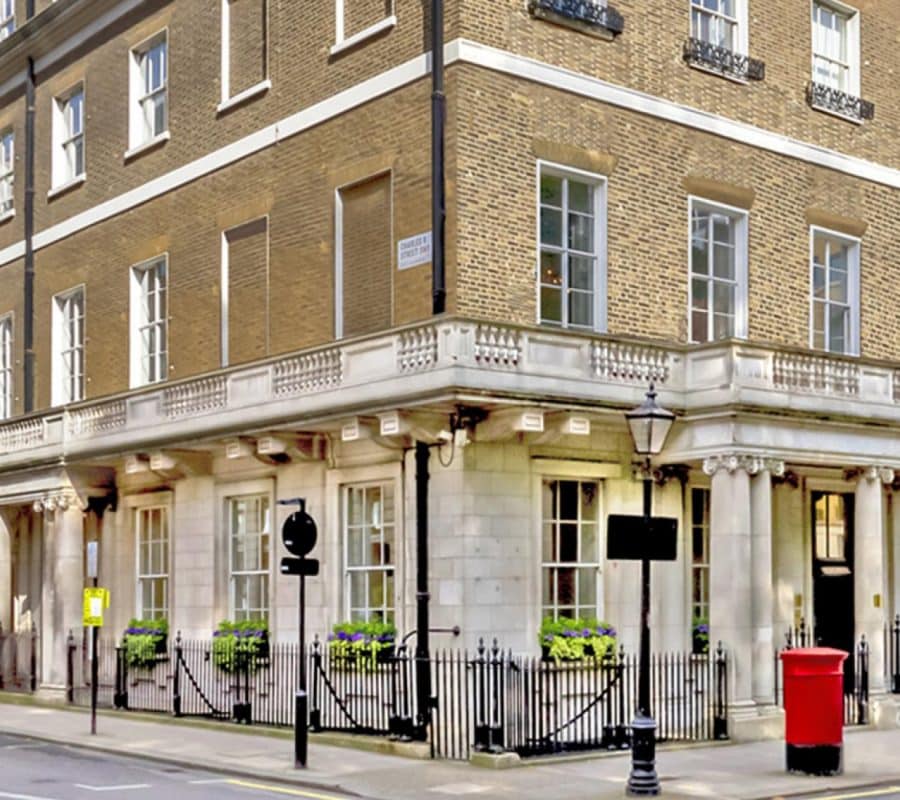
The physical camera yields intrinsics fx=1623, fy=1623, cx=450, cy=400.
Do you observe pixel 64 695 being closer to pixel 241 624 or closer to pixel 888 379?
pixel 241 624

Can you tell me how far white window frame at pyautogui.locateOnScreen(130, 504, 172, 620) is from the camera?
26.3 m

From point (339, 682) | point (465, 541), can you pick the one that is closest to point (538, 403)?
point (465, 541)

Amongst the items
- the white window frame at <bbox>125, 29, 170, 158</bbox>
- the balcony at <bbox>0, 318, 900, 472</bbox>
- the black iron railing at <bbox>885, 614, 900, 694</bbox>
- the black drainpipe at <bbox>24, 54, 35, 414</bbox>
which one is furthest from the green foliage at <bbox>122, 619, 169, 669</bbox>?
the black iron railing at <bbox>885, 614, 900, 694</bbox>

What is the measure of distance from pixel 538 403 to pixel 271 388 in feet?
14.5

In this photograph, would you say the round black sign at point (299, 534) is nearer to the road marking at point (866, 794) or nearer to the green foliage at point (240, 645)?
the green foliage at point (240, 645)

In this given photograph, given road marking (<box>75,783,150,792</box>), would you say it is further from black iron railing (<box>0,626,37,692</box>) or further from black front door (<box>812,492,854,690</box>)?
black iron railing (<box>0,626,37,692</box>)

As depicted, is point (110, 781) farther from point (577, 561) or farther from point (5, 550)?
Answer: point (5, 550)

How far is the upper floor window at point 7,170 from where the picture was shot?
32438 mm

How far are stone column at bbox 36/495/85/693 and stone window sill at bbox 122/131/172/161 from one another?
5980 millimetres

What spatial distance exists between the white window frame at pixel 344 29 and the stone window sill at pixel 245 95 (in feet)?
5.92

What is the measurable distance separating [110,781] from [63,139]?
16.4 m

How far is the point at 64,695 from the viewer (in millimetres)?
26625

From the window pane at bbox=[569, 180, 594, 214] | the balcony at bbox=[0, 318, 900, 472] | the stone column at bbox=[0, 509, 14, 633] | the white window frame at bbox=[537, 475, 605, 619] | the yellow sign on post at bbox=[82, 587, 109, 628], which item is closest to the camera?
the balcony at bbox=[0, 318, 900, 472]

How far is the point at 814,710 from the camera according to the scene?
57.5 feet
